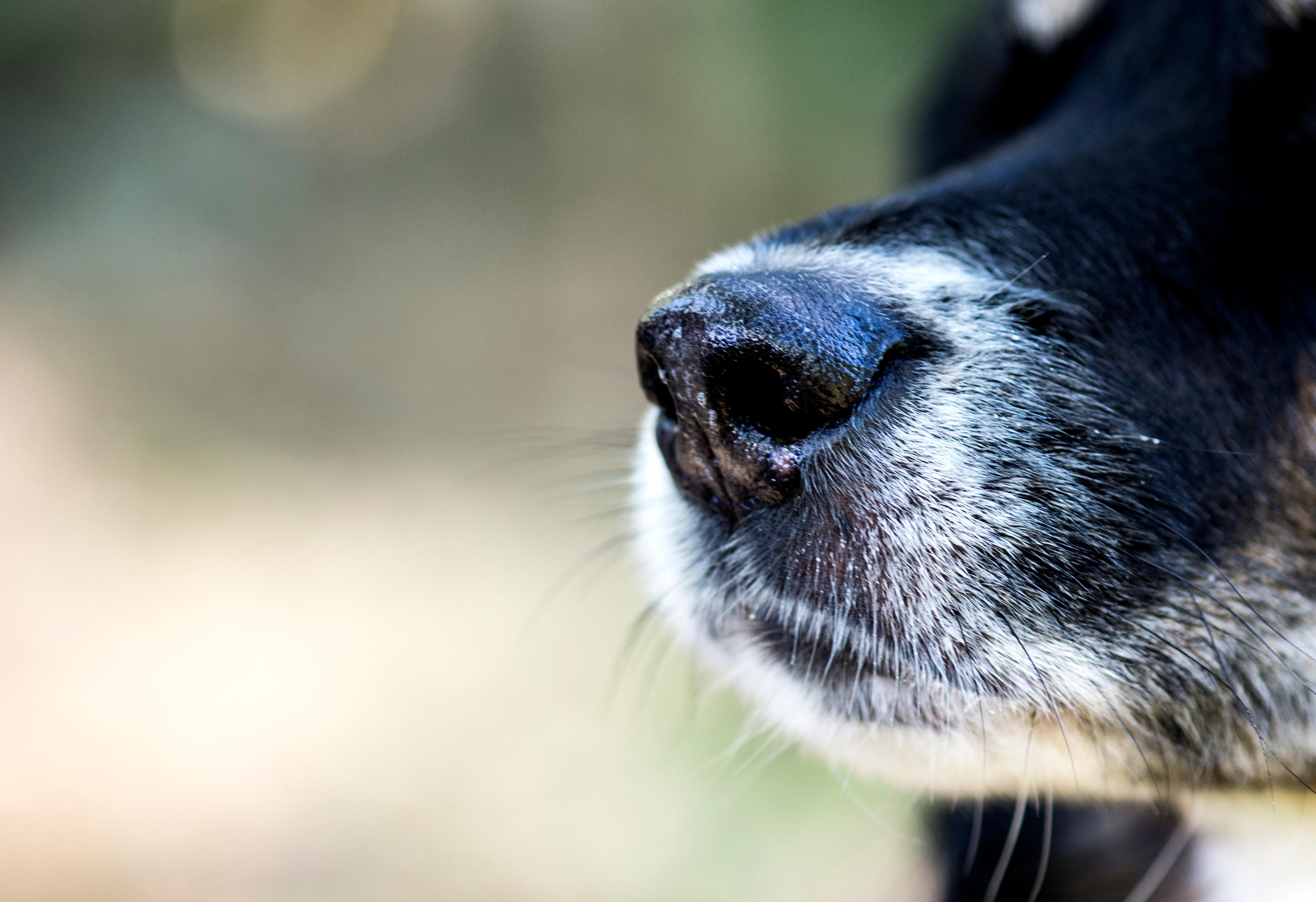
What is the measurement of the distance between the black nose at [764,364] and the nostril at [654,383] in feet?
0.04

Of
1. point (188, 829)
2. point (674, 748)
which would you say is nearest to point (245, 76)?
point (188, 829)

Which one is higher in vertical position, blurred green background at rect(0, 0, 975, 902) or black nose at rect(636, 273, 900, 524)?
blurred green background at rect(0, 0, 975, 902)

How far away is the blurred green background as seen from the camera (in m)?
3.48

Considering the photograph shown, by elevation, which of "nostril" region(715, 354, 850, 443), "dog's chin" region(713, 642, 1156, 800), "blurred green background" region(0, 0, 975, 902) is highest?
"blurred green background" region(0, 0, 975, 902)

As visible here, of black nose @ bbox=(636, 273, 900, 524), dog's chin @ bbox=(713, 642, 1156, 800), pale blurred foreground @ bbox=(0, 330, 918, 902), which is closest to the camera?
black nose @ bbox=(636, 273, 900, 524)

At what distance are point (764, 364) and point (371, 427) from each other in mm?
3957

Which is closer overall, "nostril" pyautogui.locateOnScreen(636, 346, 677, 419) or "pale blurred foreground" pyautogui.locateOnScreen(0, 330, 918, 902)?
"nostril" pyautogui.locateOnScreen(636, 346, 677, 419)

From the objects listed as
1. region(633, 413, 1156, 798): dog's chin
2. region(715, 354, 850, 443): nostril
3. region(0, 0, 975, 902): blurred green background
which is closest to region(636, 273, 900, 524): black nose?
region(715, 354, 850, 443): nostril

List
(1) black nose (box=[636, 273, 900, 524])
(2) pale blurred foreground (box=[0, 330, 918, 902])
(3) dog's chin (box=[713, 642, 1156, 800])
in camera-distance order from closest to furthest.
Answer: (1) black nose (box=[636, 273, 900, 524])
(3) dog's chin (box=[713, 642, 1156, 800])
(2) pale blurred foreground (box=[0, 330, 918, 902])

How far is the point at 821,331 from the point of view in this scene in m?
0.97

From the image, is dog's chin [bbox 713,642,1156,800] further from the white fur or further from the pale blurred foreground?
the pale blurred foreground

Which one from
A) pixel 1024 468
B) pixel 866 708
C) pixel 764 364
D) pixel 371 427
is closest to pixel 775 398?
pixel 764 364

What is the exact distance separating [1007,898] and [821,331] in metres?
1.27

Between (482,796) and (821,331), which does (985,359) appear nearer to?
(821,331)
